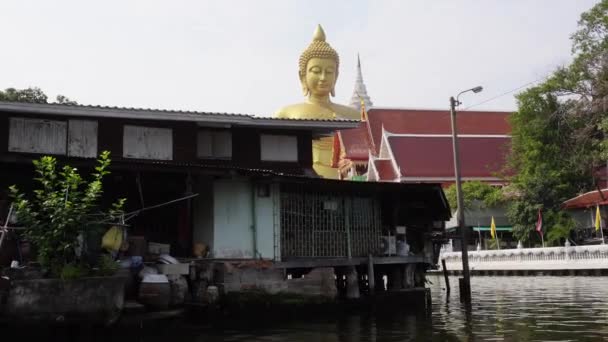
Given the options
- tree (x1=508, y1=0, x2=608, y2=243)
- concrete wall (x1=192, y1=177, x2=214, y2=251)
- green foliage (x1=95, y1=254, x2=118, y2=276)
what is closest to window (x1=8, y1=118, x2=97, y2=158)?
concrete wall (x1=192, y1=177, x2=214, y2=251)

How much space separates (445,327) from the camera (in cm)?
1205

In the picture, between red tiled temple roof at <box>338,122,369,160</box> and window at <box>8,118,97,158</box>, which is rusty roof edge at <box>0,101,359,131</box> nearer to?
window at <box>8,118,97,158</box>

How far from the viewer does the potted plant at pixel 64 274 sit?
31.0 feet

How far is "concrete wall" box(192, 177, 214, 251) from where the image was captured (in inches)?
569

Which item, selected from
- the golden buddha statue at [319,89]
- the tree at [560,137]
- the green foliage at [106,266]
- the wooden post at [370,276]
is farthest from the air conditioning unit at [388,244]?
the golden buddha statue at [319,89]

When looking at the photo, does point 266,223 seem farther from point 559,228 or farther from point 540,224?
point 559,228

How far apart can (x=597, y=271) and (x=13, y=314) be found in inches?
983

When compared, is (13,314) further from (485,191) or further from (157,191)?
(485,191)

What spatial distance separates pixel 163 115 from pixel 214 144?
2.05 m

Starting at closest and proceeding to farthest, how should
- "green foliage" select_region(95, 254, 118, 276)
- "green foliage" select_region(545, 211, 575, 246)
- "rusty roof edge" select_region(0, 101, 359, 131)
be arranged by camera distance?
"green foliage" select_region(95, 254, 118, 276) → "rusty roof edge" select_region(0, 101, 359, 131) → "green foliage" select_region(545, 211, 575, 246)

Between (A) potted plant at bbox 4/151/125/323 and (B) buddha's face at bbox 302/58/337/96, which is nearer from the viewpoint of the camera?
(A) potted plant at bbox 4/151/125/323

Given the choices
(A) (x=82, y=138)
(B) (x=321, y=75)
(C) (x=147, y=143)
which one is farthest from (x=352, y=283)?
(B) (x=321, y=75)

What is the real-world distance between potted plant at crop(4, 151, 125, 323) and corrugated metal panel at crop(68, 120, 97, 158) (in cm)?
661

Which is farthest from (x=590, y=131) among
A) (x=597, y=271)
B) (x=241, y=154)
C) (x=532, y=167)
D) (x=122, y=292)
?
(x=122, y=292)
